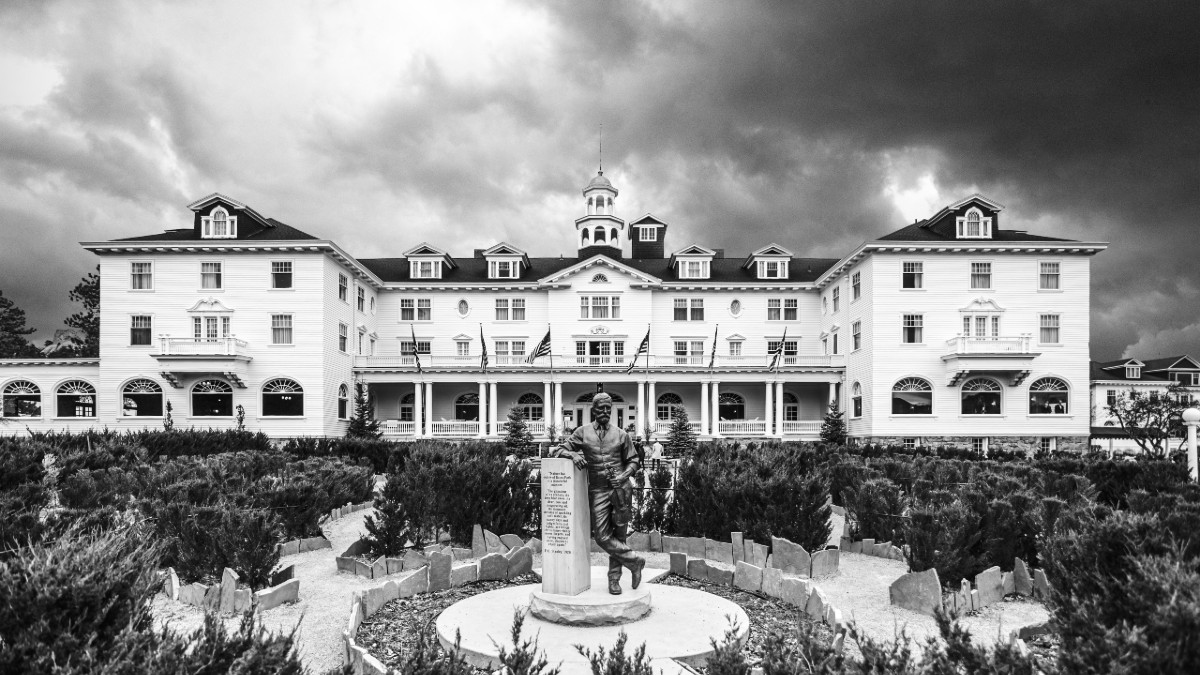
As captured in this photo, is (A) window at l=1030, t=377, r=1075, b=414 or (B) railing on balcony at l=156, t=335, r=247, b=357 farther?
(A) window at l=1030, t=377, r=1075, b=414

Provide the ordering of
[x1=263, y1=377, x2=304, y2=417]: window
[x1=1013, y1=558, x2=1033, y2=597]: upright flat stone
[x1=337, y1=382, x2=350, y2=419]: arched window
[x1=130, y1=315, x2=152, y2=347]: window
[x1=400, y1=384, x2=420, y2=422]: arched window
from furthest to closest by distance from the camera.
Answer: [x1=400, y1=384, x2=420, y2=422]: arched window
[x1=337, y1=382, x2=350, y2=419]: arched window
[x1=130, y1=315, x2=152, y2=347]: window
[x1=263, y1=377, x2=304, y2=417]: window
[x1=1013, y1=558, x2=1033, y2=597]: upright flat stone

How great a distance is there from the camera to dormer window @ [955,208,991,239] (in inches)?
1644

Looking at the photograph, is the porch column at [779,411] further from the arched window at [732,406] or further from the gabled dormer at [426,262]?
the gabled dormer at [426,262]

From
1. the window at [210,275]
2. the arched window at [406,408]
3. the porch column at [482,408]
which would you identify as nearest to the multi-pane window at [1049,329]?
the porch column at [482,408]

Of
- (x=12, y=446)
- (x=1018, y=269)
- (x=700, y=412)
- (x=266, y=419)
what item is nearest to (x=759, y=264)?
(x=700, y=412)

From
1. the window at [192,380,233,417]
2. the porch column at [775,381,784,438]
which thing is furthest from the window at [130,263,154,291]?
the porch column at [775,381,784,438]

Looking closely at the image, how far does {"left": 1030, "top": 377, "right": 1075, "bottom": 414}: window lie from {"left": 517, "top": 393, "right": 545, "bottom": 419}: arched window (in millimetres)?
26083

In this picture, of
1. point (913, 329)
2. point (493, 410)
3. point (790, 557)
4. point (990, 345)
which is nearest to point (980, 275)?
point (990, 345)

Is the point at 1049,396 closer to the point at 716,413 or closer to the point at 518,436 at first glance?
the point at 716,413

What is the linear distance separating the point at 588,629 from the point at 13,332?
77181 millimetres

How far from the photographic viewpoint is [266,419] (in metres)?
40.8

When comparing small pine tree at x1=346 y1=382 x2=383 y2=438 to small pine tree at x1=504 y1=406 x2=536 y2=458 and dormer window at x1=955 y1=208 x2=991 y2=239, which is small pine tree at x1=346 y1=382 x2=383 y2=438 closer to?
small pine tree at x1=504 y1=406 x2=536 y2=458

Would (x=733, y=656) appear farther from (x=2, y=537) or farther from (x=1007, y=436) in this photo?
(x=1007, y=436)

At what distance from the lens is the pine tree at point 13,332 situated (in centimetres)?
6577
